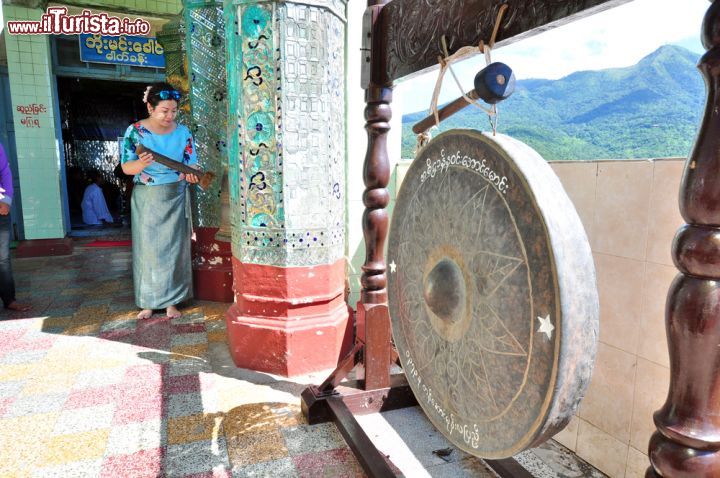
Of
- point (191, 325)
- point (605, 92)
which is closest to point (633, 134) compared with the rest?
point (605, 92)

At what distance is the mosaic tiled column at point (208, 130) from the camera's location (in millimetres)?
4293

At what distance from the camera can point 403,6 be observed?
1.91 meters

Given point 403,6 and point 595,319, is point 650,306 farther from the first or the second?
point 403,6

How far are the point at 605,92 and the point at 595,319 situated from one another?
2.27 metres

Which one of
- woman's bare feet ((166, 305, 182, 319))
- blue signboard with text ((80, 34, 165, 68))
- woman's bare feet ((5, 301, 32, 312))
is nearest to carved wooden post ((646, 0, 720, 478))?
woman's bare feet ((166, 305, 182, 319))

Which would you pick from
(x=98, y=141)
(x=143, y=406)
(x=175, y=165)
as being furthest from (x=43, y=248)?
(x=98, y=141)

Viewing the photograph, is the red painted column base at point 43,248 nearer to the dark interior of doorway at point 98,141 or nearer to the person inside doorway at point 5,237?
the person inside doorway at point 5,237

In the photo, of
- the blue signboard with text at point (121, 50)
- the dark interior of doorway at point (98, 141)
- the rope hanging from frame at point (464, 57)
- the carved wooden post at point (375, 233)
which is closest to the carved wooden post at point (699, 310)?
the rope hanging from frame at point (464, 57)

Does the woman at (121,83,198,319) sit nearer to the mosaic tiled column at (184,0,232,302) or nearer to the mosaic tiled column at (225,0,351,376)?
the mosaic tiled column at (184,0,232,302)

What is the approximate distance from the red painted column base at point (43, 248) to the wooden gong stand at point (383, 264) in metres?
5.73

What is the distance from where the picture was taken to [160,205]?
389cm

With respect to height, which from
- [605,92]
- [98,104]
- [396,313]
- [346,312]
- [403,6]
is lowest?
[346,312]

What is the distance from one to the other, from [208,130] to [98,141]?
30.8 ft

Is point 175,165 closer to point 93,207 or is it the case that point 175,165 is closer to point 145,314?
point 145,314
